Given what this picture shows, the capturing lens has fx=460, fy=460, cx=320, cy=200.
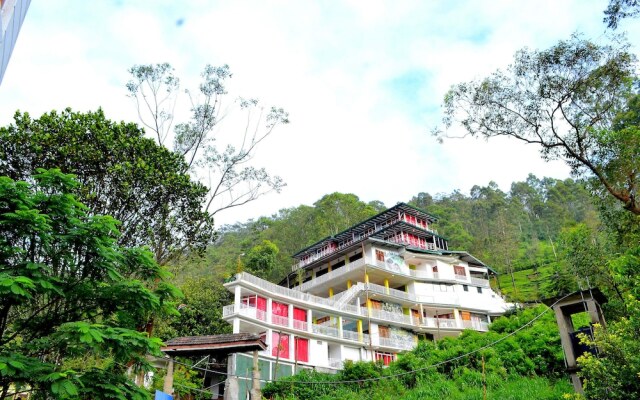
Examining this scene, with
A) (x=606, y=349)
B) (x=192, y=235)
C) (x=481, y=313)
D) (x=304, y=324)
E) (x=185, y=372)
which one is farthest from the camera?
(x=481, y=313)

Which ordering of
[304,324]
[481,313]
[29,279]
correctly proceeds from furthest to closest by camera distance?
[481,313] < [304,324] < [29,279]

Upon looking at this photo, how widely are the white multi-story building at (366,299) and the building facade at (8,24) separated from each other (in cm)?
2078

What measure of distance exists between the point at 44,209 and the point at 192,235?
33.8ft

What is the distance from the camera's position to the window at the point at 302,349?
93.1 feet

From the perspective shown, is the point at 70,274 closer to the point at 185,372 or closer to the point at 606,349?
the point at 606,349

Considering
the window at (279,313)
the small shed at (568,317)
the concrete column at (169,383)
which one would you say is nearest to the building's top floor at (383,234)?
the window at (279,313)

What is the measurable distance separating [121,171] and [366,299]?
22.4 m

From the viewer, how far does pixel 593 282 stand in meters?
24.0

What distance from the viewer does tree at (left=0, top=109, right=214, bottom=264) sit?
14.0m

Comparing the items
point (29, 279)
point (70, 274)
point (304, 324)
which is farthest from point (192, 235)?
point (304, 324)

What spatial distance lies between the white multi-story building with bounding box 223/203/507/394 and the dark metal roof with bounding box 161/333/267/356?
9.55 metres

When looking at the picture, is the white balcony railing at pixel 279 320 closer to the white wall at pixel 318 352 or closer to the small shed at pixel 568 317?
the white wall at pixel 318 352

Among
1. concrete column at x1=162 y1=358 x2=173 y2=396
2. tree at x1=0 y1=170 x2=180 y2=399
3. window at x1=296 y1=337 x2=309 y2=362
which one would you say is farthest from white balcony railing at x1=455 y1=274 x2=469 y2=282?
tree at x1=0 y1=170 x2=180 y2=399

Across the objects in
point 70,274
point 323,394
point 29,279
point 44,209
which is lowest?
point 323,394
